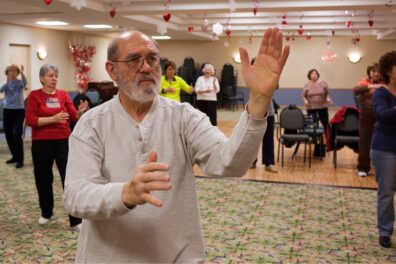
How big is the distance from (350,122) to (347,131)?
0.58 ft

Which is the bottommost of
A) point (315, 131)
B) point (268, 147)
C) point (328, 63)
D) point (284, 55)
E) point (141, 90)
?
point (268, 147)

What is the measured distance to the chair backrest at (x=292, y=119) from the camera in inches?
306

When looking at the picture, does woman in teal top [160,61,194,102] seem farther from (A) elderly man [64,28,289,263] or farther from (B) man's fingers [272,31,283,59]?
(B) man's fingers [272,31,283,59]

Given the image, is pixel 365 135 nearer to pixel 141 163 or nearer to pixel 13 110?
pixel 13 110

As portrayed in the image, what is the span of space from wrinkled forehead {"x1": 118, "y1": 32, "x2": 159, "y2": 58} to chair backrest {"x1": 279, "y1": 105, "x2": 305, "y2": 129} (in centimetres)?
630

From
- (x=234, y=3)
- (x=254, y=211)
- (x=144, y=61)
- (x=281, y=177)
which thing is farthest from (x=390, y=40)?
(x=144, y=61)

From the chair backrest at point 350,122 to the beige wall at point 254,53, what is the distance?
10.6 m

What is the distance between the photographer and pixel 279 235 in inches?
173

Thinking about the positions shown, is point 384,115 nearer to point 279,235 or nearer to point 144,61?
point 279,235

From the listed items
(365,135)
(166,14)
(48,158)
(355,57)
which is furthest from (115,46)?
(355,57)

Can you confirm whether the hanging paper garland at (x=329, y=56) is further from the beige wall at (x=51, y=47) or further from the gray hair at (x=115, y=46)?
the gray hair at (x=115, y=46)

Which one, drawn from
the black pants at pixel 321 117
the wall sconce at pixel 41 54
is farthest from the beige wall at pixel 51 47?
the black pants at pixel 321 117

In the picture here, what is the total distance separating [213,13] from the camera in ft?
36.5

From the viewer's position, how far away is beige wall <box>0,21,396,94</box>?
52.5 feet
